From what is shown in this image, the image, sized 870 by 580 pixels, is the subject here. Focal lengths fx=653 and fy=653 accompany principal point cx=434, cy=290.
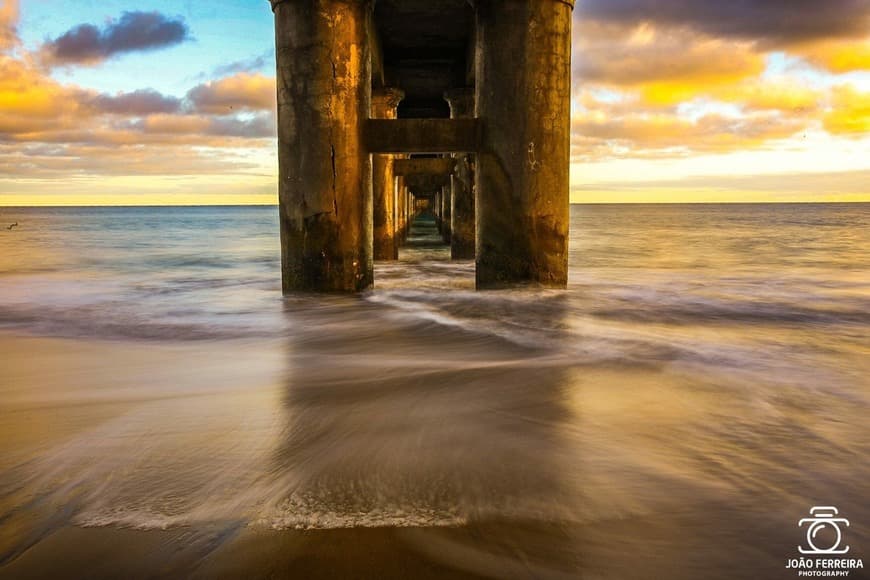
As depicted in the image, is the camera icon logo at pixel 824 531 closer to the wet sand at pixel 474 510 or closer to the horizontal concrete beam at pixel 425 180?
the wet sand at pixel 474 510

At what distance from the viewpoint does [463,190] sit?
13.4 meters

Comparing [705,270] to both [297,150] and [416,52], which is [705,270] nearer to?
[416,52]

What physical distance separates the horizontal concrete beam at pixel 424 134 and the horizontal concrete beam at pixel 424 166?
215 inches

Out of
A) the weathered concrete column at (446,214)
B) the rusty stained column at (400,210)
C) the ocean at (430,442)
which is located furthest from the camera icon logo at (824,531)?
the weathered concrete column at (446,214)

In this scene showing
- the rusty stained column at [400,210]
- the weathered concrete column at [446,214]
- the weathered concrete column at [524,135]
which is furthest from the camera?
the weathered concrete column at [446,214]

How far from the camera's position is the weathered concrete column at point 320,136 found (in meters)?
7.49

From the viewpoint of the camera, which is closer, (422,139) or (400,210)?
(422,139)

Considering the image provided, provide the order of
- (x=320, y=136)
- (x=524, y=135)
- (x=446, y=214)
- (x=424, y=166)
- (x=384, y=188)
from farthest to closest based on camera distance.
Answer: (x=446, y=214) → (x=424, y=166) → (x=384, y=188) → (x=524, y=135) → (x=320, y=136)

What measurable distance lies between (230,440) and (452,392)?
1433mm

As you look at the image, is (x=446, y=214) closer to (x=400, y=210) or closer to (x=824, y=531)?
(x=400, y=210)

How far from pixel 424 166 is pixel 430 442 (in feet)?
35.8

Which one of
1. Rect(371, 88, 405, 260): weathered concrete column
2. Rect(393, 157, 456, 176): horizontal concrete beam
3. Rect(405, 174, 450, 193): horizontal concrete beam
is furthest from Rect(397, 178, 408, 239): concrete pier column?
Rect(393, 157, 456, 176): horizontal concrete beam

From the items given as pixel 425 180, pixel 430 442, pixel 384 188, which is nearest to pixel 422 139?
pixel 384 188

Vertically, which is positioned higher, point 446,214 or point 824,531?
point 446,214
